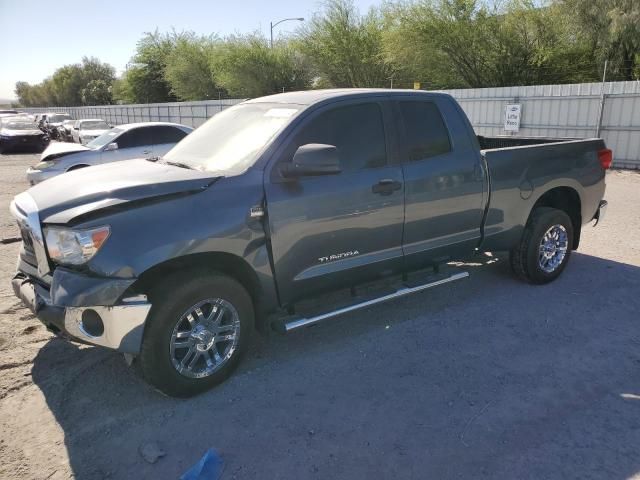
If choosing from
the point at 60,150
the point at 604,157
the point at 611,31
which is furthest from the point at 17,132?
the point at 611,31

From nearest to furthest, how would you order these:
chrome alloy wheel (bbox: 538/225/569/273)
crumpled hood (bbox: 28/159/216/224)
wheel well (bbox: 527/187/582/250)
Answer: crumpled hood (bbox: 28/159/216/224) < chrome alloy wheel (bbox: 538/225/569/273) < wheel well (bbox: 527/187/582/250)

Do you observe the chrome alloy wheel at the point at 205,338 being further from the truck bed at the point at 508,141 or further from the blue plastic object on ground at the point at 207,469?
the truck bed at the point at 508,141

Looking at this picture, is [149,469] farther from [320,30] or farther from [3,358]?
[320,30]

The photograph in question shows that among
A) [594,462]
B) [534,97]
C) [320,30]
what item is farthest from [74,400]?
[320,30]

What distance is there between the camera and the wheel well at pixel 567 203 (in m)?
5.54

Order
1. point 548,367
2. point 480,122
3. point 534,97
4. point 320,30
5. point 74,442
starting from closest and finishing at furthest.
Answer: point 74,442
point 548,367
point 534,97
point 480,122
point 320,30

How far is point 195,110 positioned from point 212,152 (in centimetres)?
2589

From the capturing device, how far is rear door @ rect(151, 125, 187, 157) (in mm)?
11516

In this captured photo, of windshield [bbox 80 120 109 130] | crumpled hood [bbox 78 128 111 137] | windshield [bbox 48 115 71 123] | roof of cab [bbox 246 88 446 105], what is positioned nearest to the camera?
roof of cab [bbox 246 88 446 105]

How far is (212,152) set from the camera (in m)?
4.05

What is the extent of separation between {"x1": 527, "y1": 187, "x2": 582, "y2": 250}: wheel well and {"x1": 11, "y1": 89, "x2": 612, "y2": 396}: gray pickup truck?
58 centimetres

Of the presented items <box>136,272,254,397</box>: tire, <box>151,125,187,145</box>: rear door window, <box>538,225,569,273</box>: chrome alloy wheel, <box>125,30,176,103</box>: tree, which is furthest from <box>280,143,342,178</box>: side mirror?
<box>125,30,176,103</box>: tree

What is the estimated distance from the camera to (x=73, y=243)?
3135 millimetres

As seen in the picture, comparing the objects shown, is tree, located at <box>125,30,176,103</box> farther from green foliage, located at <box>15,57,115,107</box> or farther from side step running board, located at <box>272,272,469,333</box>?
side step running board, located at <box>272,272,469,333</box>
